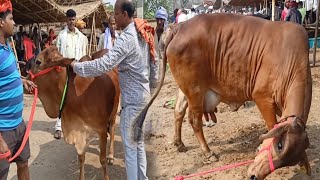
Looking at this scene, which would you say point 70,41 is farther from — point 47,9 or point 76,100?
point 47,9

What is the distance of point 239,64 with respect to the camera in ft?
15.2

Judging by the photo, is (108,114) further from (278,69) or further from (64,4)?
(64,4)

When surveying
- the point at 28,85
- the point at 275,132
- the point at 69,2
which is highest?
the point at 69,2

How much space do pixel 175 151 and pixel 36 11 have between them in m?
8.11

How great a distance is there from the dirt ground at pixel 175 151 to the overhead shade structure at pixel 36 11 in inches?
195

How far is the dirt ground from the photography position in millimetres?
4684

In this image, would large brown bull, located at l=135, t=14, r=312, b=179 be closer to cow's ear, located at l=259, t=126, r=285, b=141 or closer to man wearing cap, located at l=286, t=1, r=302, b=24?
cow's ear, located at l=259, t=126, r=285, b=141

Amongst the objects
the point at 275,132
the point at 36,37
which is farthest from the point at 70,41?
the point at 36,37

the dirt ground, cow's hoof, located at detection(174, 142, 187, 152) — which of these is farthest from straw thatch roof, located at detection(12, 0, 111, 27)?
cow's hoof, located at detection(174, 142, 187, 152)

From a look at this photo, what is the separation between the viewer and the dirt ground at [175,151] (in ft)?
15.4

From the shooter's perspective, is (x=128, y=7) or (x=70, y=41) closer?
(x=128, y=7)

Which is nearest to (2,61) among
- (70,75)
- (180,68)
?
(70,75)

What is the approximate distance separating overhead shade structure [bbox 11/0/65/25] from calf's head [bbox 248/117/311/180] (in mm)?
8600

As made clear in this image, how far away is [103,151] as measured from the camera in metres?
4.35
